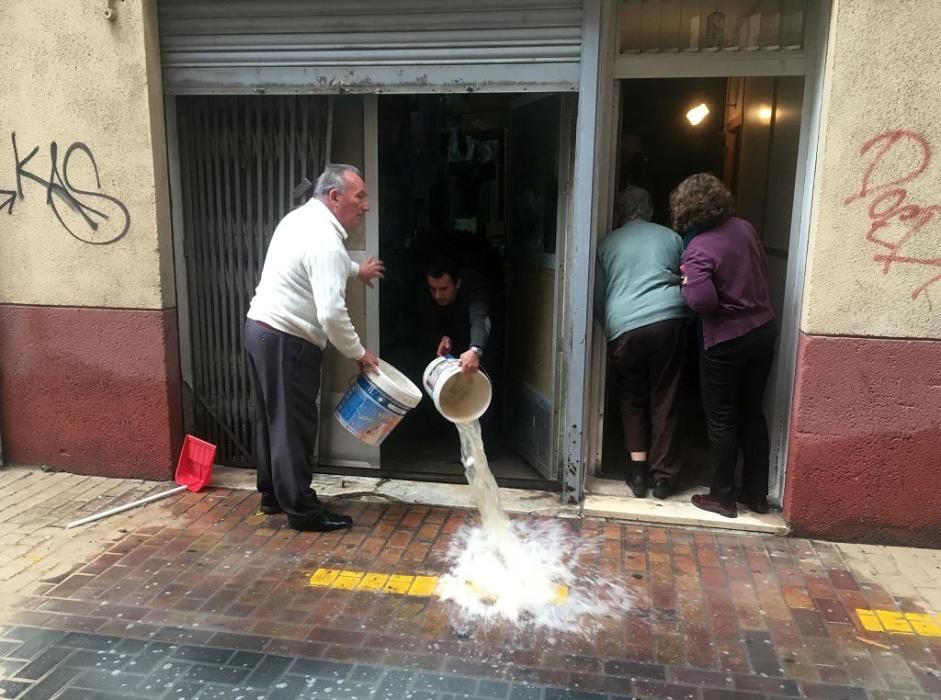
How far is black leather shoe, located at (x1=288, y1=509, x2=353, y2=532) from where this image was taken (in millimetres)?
4234

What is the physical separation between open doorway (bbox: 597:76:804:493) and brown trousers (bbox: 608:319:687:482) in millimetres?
234

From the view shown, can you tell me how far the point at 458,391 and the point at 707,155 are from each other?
13.2 ft

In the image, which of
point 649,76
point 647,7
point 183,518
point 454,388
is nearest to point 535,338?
point 454,388

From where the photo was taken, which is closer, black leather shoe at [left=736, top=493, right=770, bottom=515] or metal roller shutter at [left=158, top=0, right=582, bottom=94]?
metal roller shutter at [left=158, top=0, right=582, bottom=94]

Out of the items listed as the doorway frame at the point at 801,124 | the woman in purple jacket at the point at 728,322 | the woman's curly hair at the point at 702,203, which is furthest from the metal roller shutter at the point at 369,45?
the woman in purple jacket at the point at 728,322

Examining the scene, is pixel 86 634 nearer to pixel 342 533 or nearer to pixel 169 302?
pixel 342 533

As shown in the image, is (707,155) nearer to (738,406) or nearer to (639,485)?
(738,406)

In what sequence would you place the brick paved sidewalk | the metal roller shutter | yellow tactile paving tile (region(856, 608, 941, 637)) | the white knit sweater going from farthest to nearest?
the metal roller shutter, the white knit sweater, yellow tactile paving tile (region(856, 608, 941, 637)), the brick paved sidewalk

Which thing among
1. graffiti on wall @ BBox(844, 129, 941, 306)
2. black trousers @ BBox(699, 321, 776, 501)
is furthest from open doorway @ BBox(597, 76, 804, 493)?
graffiti on wall @ BBox(844, 129, 941, 306)

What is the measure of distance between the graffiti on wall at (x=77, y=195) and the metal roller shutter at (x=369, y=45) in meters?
0.69

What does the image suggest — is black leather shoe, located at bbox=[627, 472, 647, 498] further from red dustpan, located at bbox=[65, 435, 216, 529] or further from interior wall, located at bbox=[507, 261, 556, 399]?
red dustpan, located at bbox=[65, 435, 216, 529]

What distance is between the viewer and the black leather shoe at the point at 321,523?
4234 mm

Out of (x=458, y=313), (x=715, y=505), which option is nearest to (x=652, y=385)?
(x=715, y=505)

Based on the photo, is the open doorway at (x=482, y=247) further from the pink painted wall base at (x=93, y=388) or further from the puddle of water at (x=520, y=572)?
the pink painted wall base at (x=93, y=388)
